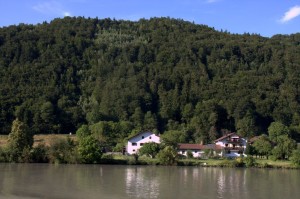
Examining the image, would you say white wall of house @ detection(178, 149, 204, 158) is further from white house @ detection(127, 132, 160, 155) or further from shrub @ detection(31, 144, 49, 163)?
shrub @ detection(31, 144, 49, 163)

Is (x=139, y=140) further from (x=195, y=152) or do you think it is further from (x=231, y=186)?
(x=231, y=186)

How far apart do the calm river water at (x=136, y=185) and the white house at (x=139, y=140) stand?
30960mm

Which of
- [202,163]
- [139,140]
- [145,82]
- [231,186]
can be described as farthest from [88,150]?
[145,82]

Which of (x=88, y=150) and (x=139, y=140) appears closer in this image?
(x=88, y=150)

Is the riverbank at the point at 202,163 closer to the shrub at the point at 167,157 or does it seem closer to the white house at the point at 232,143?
Result: the shrub at the point at 167,157

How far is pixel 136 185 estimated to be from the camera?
125 ft

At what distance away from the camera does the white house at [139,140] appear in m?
80.2

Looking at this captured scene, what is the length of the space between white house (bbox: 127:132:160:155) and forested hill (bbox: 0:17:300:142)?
6677 millimetres

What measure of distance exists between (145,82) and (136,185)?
301 ft

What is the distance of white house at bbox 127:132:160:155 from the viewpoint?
80.2 meters

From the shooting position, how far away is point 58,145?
60.3 meters

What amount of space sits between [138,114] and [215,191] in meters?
73.8

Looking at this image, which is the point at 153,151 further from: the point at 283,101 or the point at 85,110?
the point at 283,101

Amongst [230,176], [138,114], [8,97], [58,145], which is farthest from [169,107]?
[230,176]
